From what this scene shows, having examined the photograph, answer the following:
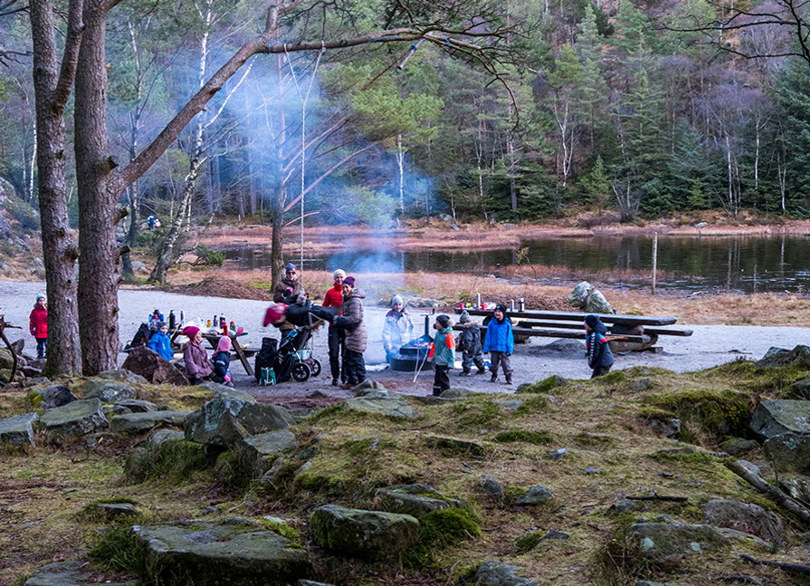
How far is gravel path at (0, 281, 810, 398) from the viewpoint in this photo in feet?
42.7

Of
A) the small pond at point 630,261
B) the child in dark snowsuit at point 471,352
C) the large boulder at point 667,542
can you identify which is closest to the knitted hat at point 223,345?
the child in dark snowsuit at point 471,352

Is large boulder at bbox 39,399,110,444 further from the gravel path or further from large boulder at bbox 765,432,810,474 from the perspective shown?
large boulder at bbox 765,432,810,474

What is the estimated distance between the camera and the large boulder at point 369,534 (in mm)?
3424

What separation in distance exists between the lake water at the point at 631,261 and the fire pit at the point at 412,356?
19.9 meters

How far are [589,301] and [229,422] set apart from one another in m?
17.9

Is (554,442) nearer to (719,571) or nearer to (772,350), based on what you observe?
(719,571)

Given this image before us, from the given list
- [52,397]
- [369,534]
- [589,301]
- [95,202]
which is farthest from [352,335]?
[589,301]

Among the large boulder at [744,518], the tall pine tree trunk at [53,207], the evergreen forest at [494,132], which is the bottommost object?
the large boulder at [744,518]

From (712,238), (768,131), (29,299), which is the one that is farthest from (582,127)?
(29,299)

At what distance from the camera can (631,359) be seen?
15406 mm

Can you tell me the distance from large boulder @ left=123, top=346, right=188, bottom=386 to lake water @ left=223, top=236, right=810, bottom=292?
24282 mm

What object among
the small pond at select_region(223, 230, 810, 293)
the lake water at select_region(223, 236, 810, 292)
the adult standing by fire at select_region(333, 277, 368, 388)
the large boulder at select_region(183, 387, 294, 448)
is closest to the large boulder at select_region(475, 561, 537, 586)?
the large boulder at select_region(183, 387, 294, 448)

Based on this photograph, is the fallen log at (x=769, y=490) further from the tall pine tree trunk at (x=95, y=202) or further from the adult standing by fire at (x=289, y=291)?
the adult standing by fire at (x=289, y=291)

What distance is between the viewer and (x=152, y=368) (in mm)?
11062
